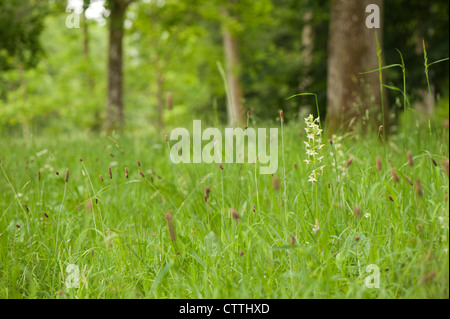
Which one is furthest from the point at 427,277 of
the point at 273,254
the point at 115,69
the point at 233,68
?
the point at 233,68

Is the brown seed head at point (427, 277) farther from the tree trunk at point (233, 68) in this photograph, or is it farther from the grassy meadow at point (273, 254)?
the tree trunk at point (233, 68)

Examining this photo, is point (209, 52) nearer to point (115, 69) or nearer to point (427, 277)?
point (115, 69)

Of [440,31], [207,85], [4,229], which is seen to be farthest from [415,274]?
[207,85]

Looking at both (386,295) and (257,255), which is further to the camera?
(257,255)

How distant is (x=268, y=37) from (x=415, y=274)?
698 inches

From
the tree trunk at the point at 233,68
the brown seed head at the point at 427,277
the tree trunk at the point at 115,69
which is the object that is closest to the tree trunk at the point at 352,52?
the brown seed head at the point at 427,277

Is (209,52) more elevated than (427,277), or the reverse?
(209,52)

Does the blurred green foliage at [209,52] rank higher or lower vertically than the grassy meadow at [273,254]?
higher

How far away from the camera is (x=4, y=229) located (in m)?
2.08

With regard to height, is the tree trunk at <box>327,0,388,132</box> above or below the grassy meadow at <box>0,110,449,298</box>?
above

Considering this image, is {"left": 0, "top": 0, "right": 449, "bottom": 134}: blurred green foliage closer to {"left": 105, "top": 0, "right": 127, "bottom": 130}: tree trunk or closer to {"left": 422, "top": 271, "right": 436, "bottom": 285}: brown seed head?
{"left": 105, "top": 0, "right": 127, "bottom": 130}: tree trunk

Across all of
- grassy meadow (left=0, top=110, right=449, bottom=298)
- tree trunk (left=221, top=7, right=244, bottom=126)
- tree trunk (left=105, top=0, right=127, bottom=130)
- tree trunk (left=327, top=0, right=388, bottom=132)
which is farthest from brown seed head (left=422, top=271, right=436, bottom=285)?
tree trunk (left=221, top=7, right=244, bottom=126)
